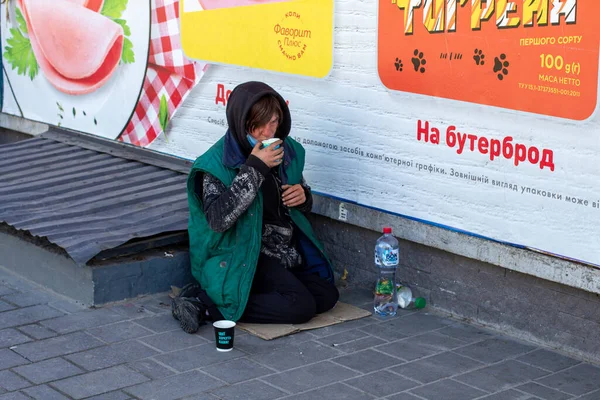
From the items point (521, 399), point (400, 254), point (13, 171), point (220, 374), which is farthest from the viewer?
point (13, 171)

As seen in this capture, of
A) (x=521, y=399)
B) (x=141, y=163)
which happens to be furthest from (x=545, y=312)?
(x=141, y=163)

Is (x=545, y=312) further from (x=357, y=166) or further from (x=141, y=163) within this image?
(x=141, y=163)

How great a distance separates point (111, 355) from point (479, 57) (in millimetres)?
2430

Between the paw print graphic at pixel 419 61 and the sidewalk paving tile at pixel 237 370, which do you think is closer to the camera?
the sidewalk paving tile at pixel 237 370

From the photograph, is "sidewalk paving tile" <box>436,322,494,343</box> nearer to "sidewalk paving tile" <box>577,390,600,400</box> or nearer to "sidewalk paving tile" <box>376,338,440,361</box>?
"sidewalk paving tile" <box>376,338,440,361</box>

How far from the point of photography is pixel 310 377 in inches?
188

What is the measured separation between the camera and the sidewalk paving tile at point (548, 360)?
491 cm

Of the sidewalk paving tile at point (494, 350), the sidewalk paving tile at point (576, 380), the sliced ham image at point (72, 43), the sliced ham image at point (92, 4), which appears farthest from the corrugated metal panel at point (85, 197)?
the sidewalk paving tile at point (576, 380)

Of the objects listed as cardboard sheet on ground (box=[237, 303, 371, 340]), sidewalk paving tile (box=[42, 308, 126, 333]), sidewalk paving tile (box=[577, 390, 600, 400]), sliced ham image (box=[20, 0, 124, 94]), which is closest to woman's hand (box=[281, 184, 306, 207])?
cardboard sheet on ground (box=[237, 303, 371, 340])

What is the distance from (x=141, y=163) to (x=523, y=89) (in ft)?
11.1

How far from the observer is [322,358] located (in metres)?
5.03

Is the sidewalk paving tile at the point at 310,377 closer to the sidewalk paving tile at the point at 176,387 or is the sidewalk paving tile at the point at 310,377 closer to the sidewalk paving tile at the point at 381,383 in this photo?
the sidewalk paving tile at the point at 381,383

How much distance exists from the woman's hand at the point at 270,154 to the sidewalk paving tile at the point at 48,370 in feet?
4.76

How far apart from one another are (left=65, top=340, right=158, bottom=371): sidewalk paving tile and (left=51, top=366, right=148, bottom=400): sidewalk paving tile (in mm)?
90
